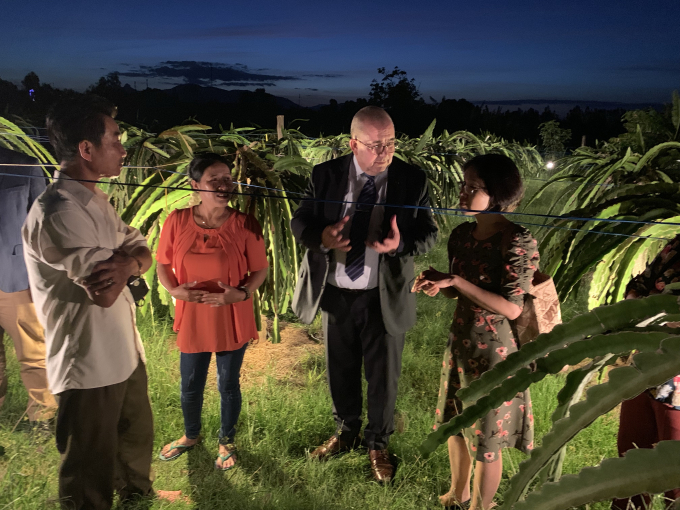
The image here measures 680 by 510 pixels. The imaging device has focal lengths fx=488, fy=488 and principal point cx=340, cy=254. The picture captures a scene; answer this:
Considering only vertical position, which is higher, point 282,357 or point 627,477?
point 627,477

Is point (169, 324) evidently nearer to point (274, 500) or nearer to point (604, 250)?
point (274, 500)

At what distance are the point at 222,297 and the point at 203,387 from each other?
35cm

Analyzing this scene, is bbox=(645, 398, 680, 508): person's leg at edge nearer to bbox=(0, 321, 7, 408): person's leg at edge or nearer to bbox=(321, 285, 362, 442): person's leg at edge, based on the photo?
bbox=(321, 285, 362, 442): person's leg at edge

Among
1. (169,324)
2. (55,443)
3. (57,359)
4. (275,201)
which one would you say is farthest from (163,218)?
(169,324)

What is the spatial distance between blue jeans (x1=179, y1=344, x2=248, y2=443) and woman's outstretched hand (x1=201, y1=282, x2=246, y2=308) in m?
0.20

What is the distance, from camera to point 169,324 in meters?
2.88

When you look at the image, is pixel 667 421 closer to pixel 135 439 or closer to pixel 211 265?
pixel 211 265

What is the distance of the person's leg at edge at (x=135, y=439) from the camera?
55.1 inches

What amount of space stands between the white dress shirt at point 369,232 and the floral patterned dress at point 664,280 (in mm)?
708

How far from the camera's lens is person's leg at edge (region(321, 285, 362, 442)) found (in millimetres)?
1688

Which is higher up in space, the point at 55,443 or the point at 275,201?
the point at 275,201

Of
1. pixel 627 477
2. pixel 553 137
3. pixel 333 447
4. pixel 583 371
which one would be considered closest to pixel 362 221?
pixel 333 447

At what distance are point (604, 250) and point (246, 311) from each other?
41.8 inches

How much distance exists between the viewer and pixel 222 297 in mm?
1514
